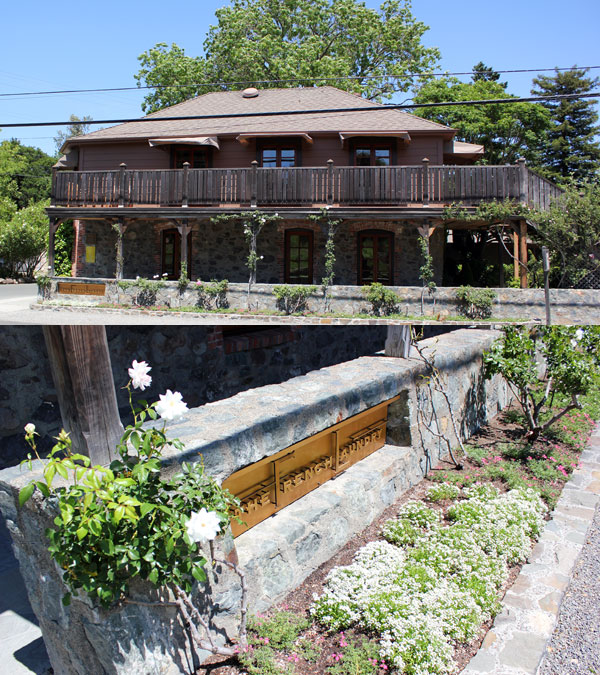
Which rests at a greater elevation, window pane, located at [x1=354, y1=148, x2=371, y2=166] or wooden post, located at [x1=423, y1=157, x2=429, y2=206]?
window pane, located at [x1=354, y1=148, x2=371, y2=166]

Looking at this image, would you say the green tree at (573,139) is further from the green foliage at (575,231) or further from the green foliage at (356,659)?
the green foliage at (356,659)

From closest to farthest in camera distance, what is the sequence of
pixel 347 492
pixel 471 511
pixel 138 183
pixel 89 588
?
pixel 89 588 → pixel 347 492 → pixel 471 511 → pixel 138 183

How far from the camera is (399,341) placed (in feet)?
17.3

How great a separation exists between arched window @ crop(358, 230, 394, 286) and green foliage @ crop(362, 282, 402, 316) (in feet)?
10.2

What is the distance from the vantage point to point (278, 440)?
338 centimetres

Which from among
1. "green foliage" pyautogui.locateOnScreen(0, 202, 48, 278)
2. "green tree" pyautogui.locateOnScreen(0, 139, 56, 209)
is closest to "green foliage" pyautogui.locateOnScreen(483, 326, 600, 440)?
"green foliage" pyautogui.locateOnScreen(0, 202, 48, 278)

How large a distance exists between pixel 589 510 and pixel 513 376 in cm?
173

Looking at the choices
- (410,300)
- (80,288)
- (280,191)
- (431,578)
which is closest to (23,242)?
(80,288)

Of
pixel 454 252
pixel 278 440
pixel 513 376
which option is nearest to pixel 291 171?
pixel 454 252

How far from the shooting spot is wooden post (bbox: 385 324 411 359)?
17.3ft

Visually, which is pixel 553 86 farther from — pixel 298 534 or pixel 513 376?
pixel 298 534

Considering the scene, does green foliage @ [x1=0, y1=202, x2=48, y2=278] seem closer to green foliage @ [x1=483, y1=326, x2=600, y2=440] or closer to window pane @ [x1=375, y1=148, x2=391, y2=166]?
window pane @ [x1=375, y1=148, x2=391, y2=166]

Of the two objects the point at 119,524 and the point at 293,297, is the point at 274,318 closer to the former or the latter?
the point at 293,297

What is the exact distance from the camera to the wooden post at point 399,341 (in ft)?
17.3
